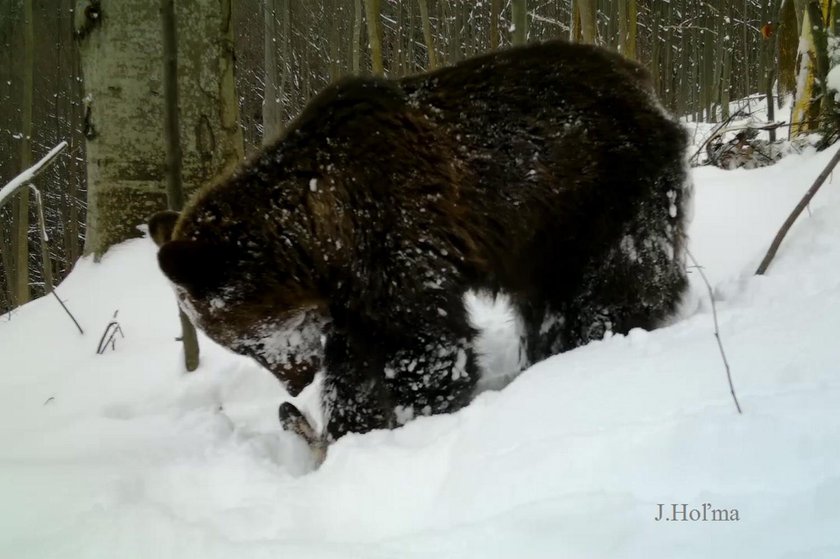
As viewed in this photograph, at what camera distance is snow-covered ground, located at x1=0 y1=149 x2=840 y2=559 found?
125 centimetres

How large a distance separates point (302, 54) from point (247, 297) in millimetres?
23975

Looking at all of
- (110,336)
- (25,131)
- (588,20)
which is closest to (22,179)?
(110,336)

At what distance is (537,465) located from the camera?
1530 millimetres

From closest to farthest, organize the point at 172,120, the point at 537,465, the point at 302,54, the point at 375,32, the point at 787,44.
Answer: the point at 537,465
the point at 172,120
the point at 787,44
the point at 375,32
the point at 302,54

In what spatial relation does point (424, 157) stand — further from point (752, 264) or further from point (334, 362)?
point (752, 264)

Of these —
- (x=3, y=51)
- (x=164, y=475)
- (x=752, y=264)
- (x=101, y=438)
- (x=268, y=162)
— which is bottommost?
(x=101, y=438)

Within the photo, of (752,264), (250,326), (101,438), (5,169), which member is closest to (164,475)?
(101,438)

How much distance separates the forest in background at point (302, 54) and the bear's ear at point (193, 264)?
5660 mm

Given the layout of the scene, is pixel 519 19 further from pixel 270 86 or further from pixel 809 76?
pixel 270 86

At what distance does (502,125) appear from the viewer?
2.94m

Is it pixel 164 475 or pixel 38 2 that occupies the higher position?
pixel 38 2

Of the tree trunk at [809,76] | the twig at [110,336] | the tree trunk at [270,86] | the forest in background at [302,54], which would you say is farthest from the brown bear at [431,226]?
the tree trunk at [270,86]

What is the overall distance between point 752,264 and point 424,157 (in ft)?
6.58

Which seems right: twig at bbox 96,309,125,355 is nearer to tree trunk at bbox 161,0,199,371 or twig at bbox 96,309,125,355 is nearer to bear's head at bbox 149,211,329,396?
tree trunk at bbox 161,0,199,371
